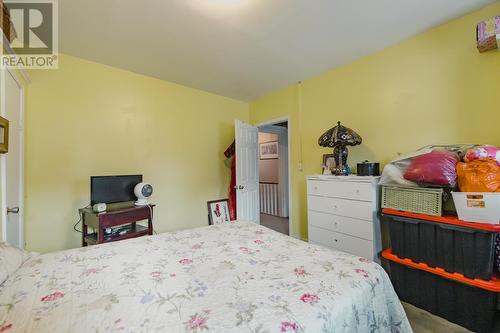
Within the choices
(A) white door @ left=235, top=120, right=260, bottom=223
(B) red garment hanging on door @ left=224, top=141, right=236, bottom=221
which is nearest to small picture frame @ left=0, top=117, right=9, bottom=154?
(A) white door @ left=235, top=120, right=260, bottom=223

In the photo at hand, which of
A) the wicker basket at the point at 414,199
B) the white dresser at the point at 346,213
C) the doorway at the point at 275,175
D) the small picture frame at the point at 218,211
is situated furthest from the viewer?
the doorway at the point at 275,175

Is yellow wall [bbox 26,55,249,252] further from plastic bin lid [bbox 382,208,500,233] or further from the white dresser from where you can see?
plastic bin lid [bbox 382,208,500,233]

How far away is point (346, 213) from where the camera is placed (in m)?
2.26

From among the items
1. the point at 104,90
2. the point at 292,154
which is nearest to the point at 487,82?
the point at 292,154

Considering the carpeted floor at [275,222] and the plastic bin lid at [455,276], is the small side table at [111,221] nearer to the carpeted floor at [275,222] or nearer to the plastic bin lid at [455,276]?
the carpeted floor at [275,222]

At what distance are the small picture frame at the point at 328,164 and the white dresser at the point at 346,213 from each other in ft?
0.74

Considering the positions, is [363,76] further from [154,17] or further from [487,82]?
[154,17]

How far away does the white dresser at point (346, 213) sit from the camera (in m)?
Result: 2.08

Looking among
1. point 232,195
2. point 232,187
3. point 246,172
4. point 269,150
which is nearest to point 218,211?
point 232,195

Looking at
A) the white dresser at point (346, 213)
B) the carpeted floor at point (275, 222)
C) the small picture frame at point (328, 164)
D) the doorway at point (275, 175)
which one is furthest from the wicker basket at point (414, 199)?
the doorway at point (275, 175)

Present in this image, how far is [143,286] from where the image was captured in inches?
36.9

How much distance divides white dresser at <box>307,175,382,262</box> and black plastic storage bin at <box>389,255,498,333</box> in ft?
0.97

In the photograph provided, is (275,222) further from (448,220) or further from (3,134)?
(3,134)

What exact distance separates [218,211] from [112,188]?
1627 millimetres
